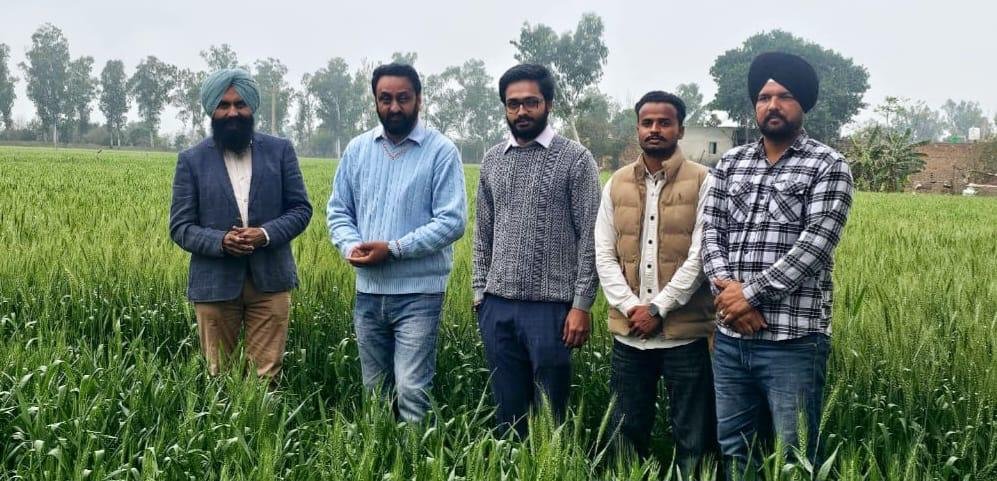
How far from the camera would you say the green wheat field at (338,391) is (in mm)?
2328

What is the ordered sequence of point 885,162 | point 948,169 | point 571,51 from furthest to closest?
point 571,51 → point 948,169 → point 885,162

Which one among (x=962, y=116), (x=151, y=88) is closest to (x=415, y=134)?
(x=151, y=88)

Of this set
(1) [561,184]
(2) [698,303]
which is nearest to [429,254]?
(1) [561,184]

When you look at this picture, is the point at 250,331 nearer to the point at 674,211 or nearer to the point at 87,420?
the point at 87,420

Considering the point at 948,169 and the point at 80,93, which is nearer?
the point at 948,169

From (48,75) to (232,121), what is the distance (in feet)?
277

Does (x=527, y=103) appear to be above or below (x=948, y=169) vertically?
below

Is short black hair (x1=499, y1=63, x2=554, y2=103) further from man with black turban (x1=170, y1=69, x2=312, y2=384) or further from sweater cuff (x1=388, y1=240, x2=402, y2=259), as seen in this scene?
man with black turban (x1=170, y1=69, x2=312, y2=384)

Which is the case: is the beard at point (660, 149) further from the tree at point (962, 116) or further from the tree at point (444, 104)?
the tree at point (962, 116)

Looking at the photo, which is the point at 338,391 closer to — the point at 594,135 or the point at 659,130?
the point at 659,130

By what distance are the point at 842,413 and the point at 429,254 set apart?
5.77ft

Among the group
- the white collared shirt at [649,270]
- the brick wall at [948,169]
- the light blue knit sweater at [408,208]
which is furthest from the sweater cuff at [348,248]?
the brick wall at [948,169]

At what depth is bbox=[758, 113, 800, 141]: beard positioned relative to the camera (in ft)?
8.51

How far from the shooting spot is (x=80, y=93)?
75938 mm
